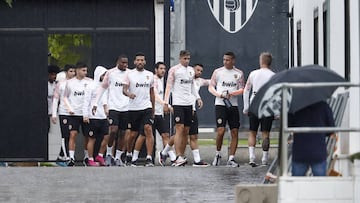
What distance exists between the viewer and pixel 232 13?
2600 centimetres

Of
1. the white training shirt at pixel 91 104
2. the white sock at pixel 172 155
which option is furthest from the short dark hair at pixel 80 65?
the white sock at pixel 172 155

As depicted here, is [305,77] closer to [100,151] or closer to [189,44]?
[100,151]

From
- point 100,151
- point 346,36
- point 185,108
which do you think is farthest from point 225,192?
point 100,151

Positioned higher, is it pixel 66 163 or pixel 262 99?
pixel 262 99

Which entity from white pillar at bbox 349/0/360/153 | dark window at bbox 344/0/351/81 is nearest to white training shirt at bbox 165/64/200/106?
dark window at bbox 344/0/351/81

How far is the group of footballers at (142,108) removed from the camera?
69.0ft

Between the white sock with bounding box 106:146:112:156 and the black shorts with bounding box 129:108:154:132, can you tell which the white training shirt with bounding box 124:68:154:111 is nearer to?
the black shorts with bounding box 129:108:154:132

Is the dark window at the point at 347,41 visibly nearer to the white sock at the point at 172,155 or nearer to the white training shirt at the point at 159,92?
the white sock at the point at 172,155

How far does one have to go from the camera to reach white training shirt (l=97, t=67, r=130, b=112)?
21812 mm

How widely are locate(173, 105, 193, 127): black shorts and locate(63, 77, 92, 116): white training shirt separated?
2276mm

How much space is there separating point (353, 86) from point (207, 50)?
13.9m

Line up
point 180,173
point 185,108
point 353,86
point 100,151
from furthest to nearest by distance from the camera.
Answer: point 100,151 → point 185,108 → point 180,173 → point 353,86

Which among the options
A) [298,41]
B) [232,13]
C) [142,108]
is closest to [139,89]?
[142,108]

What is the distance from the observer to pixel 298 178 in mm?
12477
